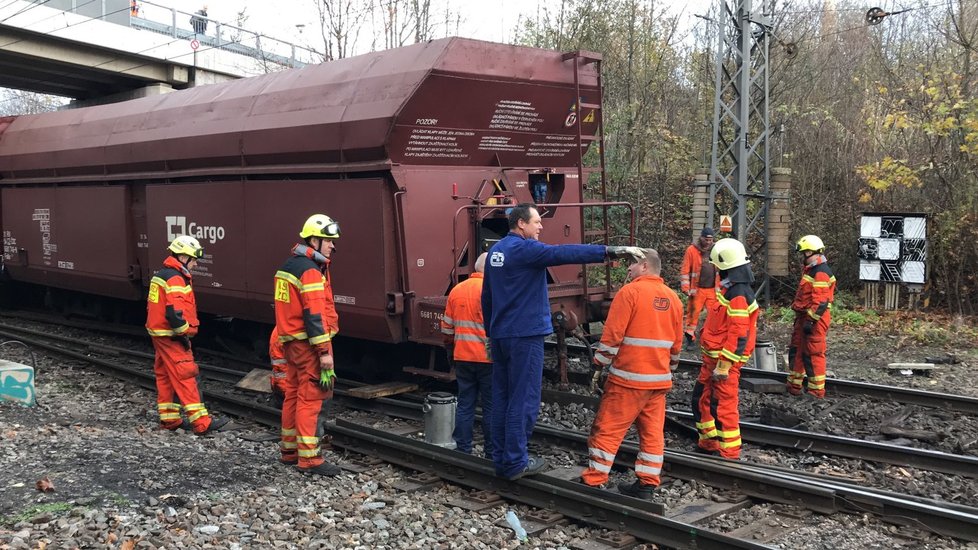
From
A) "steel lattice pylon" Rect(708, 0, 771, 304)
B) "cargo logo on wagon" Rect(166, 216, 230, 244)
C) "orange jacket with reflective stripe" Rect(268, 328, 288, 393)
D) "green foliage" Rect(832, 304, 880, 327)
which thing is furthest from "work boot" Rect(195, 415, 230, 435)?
"green foliage" Rect(832, 304, 880, 327)

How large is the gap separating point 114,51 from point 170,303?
71.9 feet

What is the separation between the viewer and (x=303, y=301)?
20.9 ft

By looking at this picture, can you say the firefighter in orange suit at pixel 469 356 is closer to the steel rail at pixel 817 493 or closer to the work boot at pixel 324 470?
the work boot at pixel 324 470

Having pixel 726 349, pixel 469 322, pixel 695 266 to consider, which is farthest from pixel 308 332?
pixel 695 266

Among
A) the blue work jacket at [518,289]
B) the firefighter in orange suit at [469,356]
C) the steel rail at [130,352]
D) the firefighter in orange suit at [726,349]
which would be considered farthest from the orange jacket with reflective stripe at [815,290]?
the steel rail at [130,352]

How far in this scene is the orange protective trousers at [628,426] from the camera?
559 centimetres

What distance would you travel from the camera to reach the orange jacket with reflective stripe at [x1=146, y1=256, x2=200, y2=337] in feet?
25.2

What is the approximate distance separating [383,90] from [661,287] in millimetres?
3850

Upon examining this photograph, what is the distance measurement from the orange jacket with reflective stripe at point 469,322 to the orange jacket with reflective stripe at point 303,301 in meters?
1.05

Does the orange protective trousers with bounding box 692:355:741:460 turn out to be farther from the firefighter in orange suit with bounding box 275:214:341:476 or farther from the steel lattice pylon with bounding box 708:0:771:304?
the steel lattice pylon with bounding box 708:0:771:304

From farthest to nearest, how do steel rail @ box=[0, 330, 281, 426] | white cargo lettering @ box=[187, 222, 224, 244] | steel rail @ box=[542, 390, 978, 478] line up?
white cargo lettering @ box=[187, 222, 224, 244], steel rail @ box=[0, 330, 281, 426], steel rail @ box=[542, 390, 978, 478]

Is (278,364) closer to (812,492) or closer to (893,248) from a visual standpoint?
(812,492)

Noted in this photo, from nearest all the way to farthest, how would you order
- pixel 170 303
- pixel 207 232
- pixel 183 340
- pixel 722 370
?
pixel 722 370
pixel 170 303
pixel 183 340
pixel 207 232

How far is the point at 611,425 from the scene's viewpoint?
562 cm
